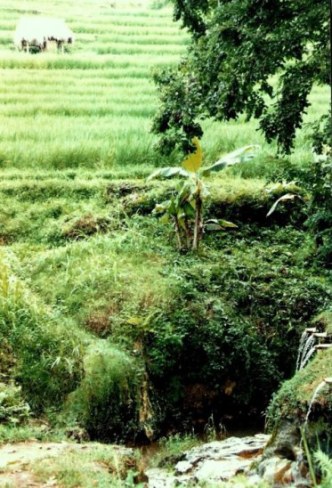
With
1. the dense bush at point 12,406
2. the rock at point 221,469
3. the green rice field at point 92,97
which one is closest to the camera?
the rock at point 221,469

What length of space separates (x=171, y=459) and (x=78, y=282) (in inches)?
85.4

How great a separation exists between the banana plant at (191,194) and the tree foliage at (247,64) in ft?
1.56

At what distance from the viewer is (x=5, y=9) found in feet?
59.1

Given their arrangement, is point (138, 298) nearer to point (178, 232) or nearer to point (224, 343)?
point (224, 343)

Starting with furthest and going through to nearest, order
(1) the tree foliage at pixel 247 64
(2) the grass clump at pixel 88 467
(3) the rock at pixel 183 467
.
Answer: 1. (1) the tree foliage at pixel 247 64
2. (3) the rock at pixel 183 467
3. (2) the grass clump at pixel 88 467

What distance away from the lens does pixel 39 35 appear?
617 inches

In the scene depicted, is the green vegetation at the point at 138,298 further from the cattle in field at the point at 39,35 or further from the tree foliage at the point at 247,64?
the cattle in field at the point at 39,35

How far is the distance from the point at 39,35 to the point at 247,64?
10.6m

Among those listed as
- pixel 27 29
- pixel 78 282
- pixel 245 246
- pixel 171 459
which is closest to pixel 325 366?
pixel 171 459

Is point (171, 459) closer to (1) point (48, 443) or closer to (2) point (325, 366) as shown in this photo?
(1) point (48, 443)

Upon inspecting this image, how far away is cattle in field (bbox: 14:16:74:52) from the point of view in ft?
51.3

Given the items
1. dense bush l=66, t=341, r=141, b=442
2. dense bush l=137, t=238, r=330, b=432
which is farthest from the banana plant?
dense bush l=66, t=341, r=141, b=442

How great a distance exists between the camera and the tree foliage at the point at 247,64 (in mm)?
5582

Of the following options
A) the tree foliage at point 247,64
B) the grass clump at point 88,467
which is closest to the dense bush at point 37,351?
the grass clump at point 88,467
